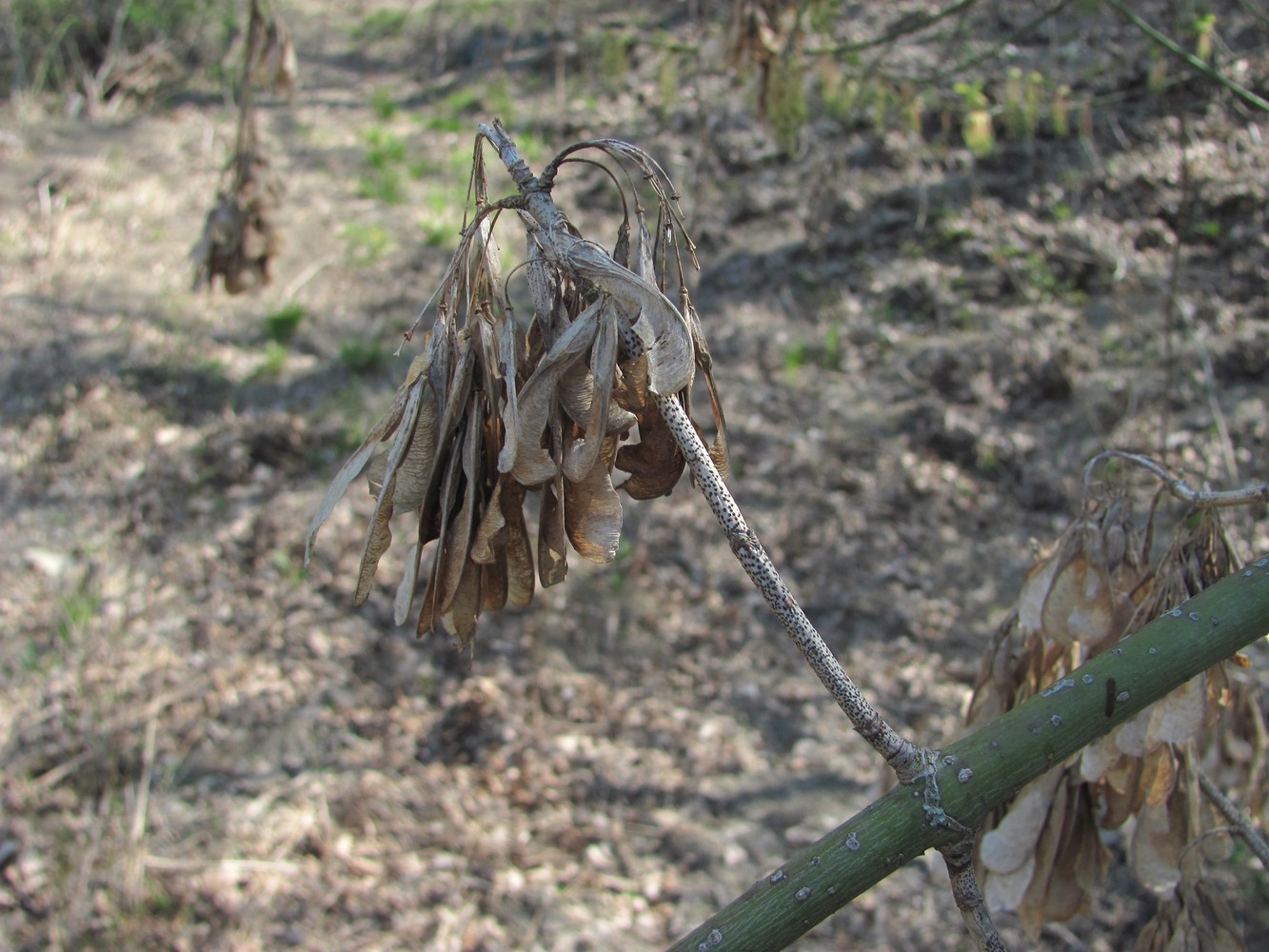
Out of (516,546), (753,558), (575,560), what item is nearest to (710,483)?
(753,558)

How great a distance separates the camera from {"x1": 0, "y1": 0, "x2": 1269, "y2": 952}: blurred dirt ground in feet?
11.1

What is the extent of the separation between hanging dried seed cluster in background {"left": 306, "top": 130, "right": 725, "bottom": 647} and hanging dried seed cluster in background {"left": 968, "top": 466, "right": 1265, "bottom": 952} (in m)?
0.73

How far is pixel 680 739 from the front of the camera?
3871mm

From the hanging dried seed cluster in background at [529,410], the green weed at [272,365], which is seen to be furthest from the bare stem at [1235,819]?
the green weed at [272,365]

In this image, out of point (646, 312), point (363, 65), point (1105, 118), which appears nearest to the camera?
point (646, 312)

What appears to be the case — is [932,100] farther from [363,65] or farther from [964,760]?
[964,760]

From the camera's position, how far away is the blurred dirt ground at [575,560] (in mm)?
3396

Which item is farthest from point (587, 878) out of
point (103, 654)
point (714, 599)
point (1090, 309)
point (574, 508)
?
point (1090, 309)

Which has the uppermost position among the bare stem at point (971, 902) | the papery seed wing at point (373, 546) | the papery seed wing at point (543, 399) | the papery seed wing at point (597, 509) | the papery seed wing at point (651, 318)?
the papery seed wing at point (651, 318)

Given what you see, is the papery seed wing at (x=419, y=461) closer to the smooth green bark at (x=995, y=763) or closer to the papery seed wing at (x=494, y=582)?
the papery seed wing at (x=494, y=582)

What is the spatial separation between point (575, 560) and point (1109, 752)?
336 cm

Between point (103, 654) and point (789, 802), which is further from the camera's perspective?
point (103, 654)

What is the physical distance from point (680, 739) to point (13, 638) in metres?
2.62

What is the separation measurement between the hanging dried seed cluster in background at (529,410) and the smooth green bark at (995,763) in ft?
1.21
